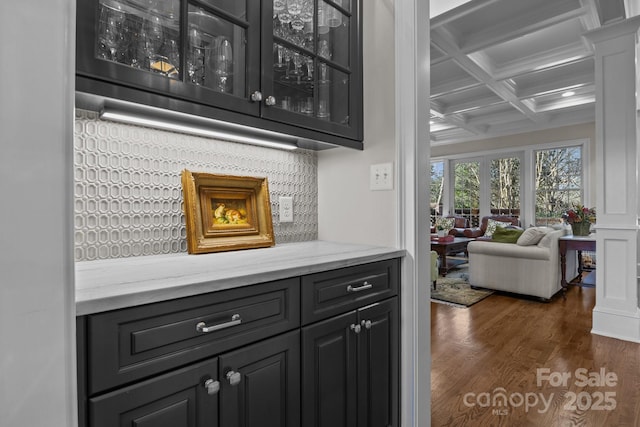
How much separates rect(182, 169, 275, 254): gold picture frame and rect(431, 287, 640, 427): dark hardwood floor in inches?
51.8

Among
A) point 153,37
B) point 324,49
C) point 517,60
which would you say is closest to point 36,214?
point 153,37

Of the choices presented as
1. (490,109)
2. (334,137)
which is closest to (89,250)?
(334,137)

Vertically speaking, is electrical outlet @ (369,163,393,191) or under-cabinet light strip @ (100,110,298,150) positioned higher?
under-cabinet light strip @ (100,110,298,150)

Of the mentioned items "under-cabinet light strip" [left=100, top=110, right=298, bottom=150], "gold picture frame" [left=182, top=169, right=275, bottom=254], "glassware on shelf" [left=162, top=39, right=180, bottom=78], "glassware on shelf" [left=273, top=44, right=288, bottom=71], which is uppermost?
"glassware on shelf" [left=273, top=44, right=288, bottom=71]

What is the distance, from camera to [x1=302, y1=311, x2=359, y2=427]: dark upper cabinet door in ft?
3.49

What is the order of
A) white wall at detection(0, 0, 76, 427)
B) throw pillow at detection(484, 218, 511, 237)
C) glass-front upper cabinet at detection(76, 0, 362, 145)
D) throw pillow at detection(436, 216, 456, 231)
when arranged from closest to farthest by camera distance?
white wall at detection(0, 0, 76, 427) → glass-front upper cabinet at detection(76, 0, 362, 145) → throw pillow at detection(484, 218, 511, 237) → throw pillow at detection(436, 216, 456, 231)

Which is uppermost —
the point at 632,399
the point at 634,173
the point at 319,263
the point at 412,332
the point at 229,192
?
the point at 634,173

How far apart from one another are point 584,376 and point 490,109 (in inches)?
202

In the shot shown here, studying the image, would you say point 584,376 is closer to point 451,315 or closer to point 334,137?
point 451,315

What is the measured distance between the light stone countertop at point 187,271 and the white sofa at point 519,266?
3.18 m

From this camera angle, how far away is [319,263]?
42.7 inches

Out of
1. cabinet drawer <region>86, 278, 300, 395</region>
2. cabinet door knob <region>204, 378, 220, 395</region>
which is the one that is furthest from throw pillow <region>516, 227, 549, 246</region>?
cabinet door knob <region>204, 378, 220, 395</region>

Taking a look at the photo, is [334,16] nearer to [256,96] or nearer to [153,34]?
[256,96]

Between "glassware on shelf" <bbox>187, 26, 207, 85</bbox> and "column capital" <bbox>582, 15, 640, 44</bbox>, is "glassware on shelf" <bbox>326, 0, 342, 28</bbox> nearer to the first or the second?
"glassware on shelf" <bbox>187, 26, 207, 85</bbox>
